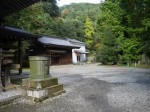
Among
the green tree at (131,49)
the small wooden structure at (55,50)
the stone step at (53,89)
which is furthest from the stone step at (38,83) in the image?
the green tree at (131,49)

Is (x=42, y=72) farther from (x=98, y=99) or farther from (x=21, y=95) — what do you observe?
(x=98, y=99)

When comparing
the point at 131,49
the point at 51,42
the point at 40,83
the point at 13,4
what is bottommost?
the point at 40,83

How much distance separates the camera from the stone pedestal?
6.18 m

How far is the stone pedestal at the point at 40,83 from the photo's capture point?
6.18m

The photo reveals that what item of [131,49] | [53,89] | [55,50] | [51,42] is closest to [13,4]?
[53,89]

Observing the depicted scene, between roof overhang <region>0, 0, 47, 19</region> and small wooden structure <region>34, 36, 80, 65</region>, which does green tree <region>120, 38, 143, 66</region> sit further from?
roof overhang <region>0, 0, 47, 19</region>

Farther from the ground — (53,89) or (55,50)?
(55,50)

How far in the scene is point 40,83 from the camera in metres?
6.27

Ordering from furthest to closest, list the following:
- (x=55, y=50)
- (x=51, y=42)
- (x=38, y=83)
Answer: (x=51, y=42) → (x=55, y=50) → (x=38, y=83)

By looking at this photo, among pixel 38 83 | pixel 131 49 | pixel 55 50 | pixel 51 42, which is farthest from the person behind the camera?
pixel 51 42

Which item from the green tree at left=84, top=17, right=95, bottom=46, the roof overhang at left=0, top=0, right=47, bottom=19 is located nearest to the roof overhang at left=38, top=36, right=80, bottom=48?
the green tree at left=84, top=17, right=95, bottom=46

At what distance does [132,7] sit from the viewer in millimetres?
7570

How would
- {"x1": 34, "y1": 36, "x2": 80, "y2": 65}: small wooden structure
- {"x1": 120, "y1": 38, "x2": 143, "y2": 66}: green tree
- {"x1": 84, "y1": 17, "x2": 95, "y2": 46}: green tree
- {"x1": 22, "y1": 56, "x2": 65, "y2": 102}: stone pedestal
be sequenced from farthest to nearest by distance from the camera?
{"x1": 84, "y1": 17, "x2": 95, "y2": 46}: green tree → {"x1": 120, "y1": 38, "x2": 143, "y2": 66}: green tree → {"x1": 34, "y1": 36, "x2": 80, "y2": 65}: small wooden structure → {"x1": 22, "y1": 56, "x2": 65, "y2": 102}: stone pedestal

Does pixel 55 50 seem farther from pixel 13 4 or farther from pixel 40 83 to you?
pixel 40 83
